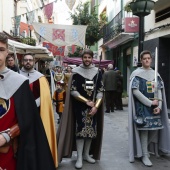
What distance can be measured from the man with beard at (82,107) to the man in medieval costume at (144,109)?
0.59 metres

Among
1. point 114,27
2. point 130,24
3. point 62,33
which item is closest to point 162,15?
point 130,24

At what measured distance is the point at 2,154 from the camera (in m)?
2.12

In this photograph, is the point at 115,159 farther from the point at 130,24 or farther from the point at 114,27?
the point at 114,27

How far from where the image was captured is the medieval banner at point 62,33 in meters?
10.4

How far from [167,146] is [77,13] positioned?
72.2 ft

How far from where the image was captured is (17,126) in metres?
2.09

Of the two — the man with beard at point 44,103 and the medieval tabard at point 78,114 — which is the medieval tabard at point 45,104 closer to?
the man with beard at point 44,103

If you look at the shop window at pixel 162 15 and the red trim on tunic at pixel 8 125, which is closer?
the red trim on tunic at pixel 8 125

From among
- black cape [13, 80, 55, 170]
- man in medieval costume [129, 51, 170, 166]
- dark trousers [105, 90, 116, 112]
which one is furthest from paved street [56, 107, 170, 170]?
dark trousers [105, 90, 116, 112]

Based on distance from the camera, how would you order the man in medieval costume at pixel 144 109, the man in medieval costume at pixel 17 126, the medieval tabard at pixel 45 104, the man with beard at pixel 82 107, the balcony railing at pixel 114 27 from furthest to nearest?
the balcony railing at pixel 114 27
the man in medieval costume at pixel 144 109
the man with beard at pixel 82 107
the medieval tabard at pixel 45 104
the man in medieval costume at pixel 17 126

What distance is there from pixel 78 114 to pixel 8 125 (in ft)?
8.86

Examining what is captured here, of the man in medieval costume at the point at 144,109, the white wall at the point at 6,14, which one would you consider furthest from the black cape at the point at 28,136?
the white wall at the point at 6,14

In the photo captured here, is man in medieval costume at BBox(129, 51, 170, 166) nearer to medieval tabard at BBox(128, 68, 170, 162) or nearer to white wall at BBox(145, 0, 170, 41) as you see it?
medieval tabard at BBox(128, 68, 170, 162)

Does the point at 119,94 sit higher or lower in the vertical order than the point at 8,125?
lower
